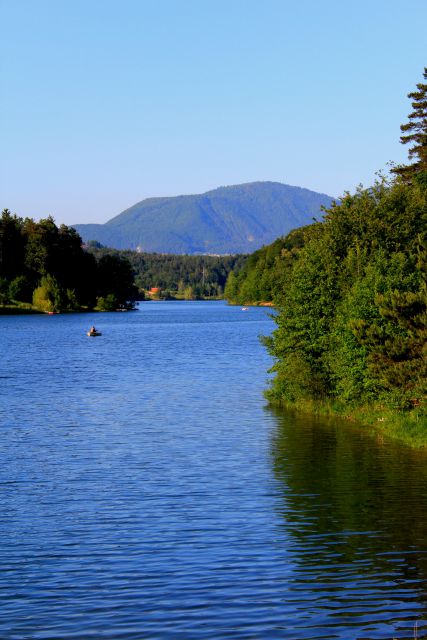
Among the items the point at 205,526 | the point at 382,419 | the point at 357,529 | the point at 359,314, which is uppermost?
the point at 359,314

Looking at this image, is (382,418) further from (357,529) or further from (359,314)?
(357,529)

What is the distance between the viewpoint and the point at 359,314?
38312 mm

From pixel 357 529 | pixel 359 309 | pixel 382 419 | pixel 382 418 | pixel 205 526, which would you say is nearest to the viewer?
pixel 357 529

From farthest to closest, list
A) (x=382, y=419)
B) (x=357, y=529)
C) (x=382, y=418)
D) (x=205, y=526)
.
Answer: (x=382, y=418)
(x=382, y=419)
(x=205, y=526)
(x=357, y=529)

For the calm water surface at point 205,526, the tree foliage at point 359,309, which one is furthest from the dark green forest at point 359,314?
the calm water surface at point 205,526

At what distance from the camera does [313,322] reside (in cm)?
A: 4475

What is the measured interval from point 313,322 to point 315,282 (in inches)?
99.0

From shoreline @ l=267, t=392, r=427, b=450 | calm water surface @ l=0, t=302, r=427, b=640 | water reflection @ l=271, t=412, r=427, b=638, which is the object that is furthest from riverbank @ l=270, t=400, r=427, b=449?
calm water surface @ l=0, t=302, r=427, b=640

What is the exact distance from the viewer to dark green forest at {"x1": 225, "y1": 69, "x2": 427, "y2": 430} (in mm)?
34188

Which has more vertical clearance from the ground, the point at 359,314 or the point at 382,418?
the point at 359,314

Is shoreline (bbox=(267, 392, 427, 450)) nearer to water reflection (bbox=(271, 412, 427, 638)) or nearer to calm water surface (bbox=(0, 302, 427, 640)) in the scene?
water reflection (bbox=(271, 412, 427, 638))

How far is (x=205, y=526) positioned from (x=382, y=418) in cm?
1725

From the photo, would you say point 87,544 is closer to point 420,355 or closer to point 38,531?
point 38,531

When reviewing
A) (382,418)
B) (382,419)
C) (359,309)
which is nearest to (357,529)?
(382,419)
